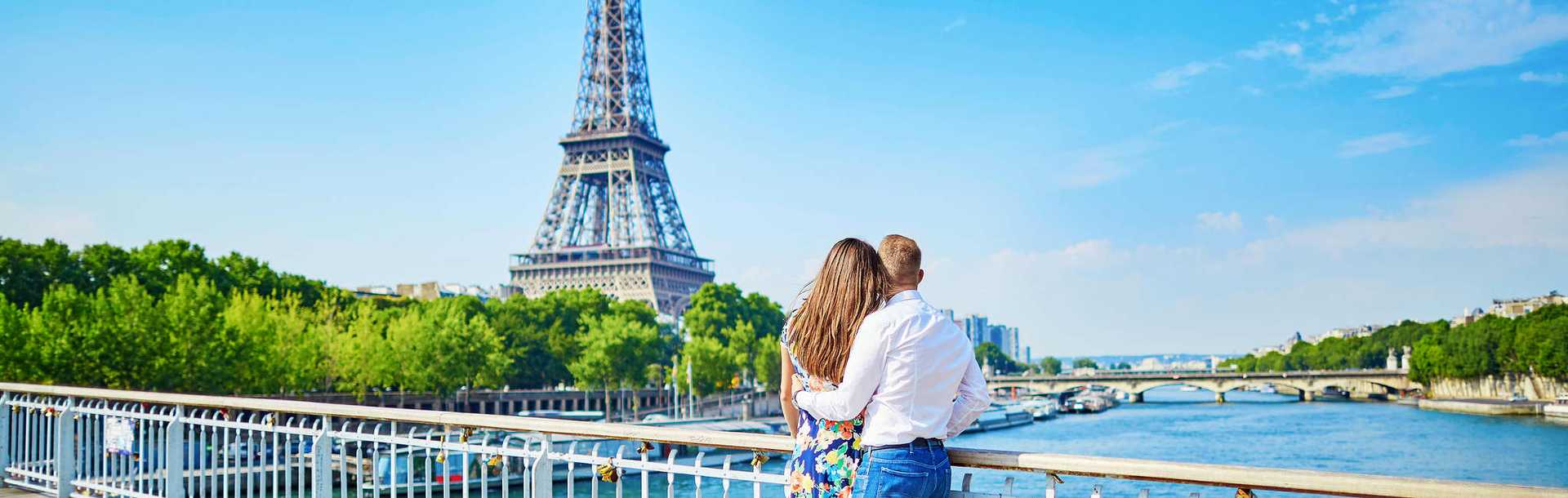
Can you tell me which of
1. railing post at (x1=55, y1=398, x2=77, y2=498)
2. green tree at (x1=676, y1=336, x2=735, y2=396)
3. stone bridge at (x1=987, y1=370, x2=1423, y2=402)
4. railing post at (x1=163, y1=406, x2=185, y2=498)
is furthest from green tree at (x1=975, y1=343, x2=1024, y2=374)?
railing post at (x1=163, y1=406, x2=185, y2=498)

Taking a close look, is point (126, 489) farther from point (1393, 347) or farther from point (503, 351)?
point (1393, 347)

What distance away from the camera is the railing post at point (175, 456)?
729cm

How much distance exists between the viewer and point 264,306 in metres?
42.2

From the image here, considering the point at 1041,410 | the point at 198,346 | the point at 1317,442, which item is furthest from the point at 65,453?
the point at 1041,410

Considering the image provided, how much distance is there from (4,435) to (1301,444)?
4585 centimetres

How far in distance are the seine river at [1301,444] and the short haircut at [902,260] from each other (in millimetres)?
18126

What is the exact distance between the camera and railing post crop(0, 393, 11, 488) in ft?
29.5

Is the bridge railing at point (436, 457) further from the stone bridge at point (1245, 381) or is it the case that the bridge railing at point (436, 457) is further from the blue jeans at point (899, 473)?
the stone bridge at point (1245, 381)

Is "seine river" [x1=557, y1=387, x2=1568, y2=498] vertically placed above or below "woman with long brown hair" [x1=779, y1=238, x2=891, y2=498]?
below

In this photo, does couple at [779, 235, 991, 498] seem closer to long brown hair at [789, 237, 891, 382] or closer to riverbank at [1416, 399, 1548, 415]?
long brown hair at [789, 237, 891, 382]

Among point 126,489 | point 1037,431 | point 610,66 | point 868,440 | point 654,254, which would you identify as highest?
point 610,66

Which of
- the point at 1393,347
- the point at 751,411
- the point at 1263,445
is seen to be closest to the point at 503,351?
the point at 751,411

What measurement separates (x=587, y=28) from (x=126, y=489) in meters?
77.9

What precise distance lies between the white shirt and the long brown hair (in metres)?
0.05
